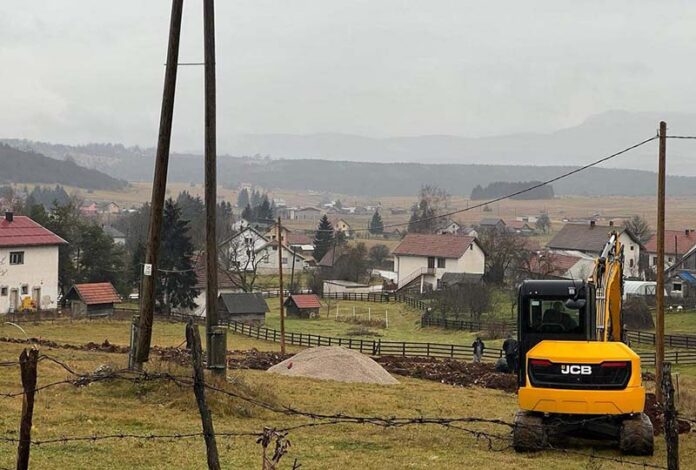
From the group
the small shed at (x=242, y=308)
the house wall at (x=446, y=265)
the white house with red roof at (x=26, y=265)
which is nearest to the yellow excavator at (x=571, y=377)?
the white house with red roof at (x=26, y=265)

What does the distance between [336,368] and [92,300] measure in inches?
1573

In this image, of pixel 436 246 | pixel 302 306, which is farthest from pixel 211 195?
pixel 436 246

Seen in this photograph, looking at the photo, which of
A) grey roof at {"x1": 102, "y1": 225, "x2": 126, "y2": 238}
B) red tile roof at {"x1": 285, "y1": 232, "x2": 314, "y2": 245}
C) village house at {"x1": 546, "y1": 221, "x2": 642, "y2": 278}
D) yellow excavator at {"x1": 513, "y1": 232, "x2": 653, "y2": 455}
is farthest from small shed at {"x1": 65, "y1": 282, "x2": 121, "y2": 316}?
grey roof at {"x1": 102, "y1": 225, "x2": 126, "y2": 238}

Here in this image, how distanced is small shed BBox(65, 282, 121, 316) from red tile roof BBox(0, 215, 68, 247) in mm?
3735

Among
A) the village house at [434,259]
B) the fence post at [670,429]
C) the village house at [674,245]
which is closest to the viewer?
the fence post at [670,429]

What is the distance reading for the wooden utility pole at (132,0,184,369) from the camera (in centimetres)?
2095

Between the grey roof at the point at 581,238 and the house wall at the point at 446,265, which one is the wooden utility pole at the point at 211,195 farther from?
the grey roof at the point at 581,238

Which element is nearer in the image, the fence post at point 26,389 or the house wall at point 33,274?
the fence post at point 26,389

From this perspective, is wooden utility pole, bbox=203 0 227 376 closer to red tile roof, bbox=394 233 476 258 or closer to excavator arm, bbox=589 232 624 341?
excavator arm, bbox=589 232 624 341

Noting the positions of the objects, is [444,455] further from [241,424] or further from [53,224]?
[53,224]

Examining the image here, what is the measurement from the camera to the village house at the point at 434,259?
346ft

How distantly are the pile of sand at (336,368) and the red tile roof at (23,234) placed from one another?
127 feet

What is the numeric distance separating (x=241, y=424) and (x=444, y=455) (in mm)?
4333

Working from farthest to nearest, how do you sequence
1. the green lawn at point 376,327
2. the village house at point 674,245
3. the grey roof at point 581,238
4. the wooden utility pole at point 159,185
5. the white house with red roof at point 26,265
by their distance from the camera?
the grey roof at point 581,238 < the village house at point 674,245 < the green lawn at point 376,327 < the white house with red roof at point 26,265 < the wooden utility pole at point 159,185
